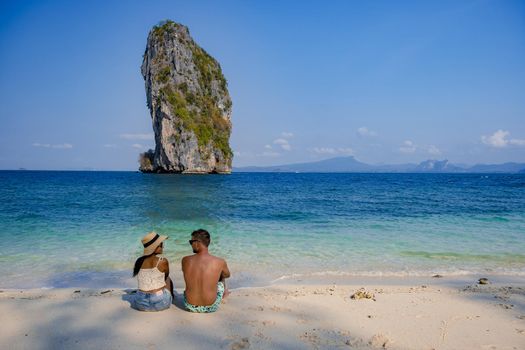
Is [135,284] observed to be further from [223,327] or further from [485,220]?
[485,220]

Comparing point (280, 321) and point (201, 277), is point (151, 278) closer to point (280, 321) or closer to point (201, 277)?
point (201, 277)

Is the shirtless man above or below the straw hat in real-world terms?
below

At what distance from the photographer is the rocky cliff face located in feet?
295

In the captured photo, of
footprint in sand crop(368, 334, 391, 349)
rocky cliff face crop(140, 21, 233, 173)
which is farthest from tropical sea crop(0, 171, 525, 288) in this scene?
rocky cliff face crop(140, 21, 233, 173)

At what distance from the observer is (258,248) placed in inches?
444

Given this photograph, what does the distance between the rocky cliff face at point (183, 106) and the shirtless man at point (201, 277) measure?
86.7 m

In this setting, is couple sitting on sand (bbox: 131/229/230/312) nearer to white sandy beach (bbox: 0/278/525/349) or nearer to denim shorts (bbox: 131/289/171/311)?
denim shorts (bbox: 131/289/171/311)

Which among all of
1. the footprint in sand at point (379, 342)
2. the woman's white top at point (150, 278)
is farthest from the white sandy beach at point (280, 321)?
the woman's white top at point (150, 278)

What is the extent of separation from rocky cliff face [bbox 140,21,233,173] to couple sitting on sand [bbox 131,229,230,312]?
86.5m

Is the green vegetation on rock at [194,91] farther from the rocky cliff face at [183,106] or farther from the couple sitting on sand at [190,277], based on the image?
the couple sitting on sand at [190,277]

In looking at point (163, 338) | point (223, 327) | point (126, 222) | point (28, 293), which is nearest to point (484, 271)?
point (223, 327)

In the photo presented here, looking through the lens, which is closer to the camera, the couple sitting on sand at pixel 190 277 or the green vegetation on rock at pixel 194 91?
the couple sitting on sand at pixel 190 277

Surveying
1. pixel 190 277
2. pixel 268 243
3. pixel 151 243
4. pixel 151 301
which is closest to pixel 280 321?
pixel 190 277

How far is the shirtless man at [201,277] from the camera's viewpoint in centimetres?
531
